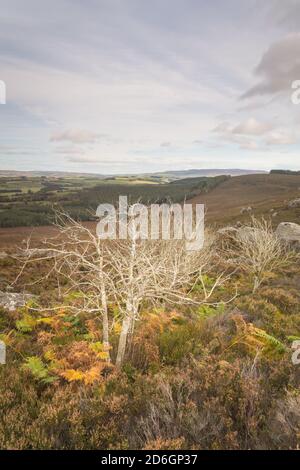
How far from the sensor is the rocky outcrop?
2806cm

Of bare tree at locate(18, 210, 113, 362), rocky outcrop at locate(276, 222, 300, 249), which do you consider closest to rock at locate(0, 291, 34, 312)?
bare tree at locate(18, 210, 113, 362)

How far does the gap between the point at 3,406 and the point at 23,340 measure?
3.54 meters

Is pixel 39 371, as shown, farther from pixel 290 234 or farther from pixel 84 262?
pixel 290 234

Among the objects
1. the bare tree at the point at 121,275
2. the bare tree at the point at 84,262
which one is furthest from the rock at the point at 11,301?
the bare tree at the point at 121,275

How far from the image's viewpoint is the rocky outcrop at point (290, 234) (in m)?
28.1

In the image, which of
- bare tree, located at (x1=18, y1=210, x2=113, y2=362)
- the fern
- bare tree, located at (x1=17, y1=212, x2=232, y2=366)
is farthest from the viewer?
bare tree, located at (x1=18, y1=210, x2=113, y2=362)

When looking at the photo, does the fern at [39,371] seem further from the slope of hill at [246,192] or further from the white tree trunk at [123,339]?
the slope of hill at [246,192]

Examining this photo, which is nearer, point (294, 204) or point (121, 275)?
point (121, 275)

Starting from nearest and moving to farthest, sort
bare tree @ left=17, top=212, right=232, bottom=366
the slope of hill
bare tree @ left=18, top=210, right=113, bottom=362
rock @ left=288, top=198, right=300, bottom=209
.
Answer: bare tree @ left=17, top=212, right=232, bottom=366 → bare tree @ left=18, top=210, right=113, bottom=362 → rock @ left=288, top=198, right=300, bottom=209 → the slope of hill

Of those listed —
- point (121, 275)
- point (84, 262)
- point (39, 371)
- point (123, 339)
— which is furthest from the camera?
point (84, 262)

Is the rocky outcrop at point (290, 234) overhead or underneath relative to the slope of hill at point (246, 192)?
underneath

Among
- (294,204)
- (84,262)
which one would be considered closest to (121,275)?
(84,262)

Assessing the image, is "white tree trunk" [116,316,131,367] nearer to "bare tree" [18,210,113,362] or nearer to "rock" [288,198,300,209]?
"bare tree" [18,210,113,362]

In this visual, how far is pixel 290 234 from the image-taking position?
1139 inches
